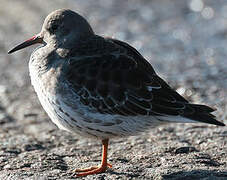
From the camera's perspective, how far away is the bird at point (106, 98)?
676 centimetres

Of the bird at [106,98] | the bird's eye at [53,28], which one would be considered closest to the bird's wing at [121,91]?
the bird at [106,98]

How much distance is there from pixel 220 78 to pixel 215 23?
3229 millimetres

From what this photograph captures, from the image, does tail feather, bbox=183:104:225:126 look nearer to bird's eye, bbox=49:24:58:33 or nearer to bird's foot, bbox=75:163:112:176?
bird's foot, bbox=75:163:112:176

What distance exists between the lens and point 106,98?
678 centimetres

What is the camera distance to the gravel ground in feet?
23.4

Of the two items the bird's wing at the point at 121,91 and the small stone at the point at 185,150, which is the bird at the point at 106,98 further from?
the small stone at the point at 185,150

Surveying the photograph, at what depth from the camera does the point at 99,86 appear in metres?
6.82

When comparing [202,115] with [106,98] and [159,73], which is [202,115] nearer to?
[106,98]

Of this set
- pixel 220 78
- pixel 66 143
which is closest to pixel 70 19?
pixel 66 143

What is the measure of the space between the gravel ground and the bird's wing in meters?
0.76

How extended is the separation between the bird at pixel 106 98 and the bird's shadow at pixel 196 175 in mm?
602

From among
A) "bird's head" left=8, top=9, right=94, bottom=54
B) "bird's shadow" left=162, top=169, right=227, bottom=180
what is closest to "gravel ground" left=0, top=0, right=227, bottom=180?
"bird's shadow" left=162, top=169, right=227, bottom=180

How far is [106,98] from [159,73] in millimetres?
4382

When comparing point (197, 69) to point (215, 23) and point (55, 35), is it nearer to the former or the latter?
point (215, 23)
